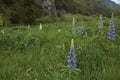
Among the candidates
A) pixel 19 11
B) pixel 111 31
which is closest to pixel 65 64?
pixel 111 31

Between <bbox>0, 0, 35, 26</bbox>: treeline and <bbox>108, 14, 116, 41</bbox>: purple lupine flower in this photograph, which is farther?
<bbox>0, 0, 35, 26</bbox>: treeline

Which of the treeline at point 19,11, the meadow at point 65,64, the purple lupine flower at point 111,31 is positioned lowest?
the meadow at point 65,64

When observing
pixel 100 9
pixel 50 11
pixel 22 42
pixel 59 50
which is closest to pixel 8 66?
pixel 59 50

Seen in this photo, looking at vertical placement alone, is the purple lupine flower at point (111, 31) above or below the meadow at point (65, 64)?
above

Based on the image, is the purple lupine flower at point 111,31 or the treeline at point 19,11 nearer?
the purple lupine flower at point 111,31

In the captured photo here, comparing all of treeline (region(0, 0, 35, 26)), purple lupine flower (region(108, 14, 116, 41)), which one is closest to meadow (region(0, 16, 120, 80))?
purple lupine flower (region(108, 14, 116, 41))

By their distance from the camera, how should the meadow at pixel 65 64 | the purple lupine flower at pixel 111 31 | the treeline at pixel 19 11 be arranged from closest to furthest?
1. the meadow at pixel 65 64
2. the purple lupine flower at pixel 111 31
3. the treeline at pixel 19 11

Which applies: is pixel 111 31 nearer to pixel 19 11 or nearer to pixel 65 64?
pixel 65 64

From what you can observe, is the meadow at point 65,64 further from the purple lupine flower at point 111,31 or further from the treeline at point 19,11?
the treeline at point 19,11

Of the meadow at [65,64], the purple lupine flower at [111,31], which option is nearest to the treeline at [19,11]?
the meadow at [65,64]

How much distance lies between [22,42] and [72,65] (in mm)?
3402

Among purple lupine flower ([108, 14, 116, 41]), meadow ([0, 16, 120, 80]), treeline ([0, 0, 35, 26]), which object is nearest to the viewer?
meadow ([0, 16, 120, 80])

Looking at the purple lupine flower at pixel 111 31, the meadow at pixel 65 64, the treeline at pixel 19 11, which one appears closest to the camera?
the meadow at pixel 65 64

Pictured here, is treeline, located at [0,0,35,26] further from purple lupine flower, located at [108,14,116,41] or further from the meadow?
purple lupine flower, located at [108,14,116,41]
